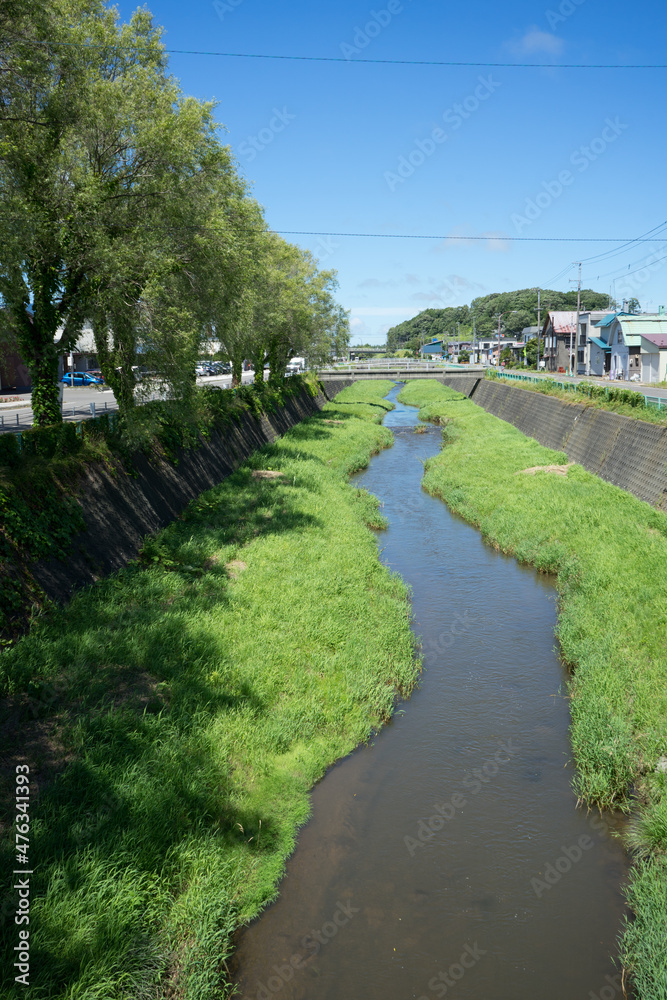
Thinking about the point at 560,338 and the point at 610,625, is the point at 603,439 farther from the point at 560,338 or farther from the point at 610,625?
the point at 560,338

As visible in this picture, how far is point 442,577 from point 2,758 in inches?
545

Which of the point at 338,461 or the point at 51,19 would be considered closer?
the point at 51,19

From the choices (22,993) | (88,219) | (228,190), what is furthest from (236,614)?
(228,190)

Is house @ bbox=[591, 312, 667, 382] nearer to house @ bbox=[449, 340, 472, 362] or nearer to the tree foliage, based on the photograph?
the tree foliage

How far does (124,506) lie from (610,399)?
25021 mm

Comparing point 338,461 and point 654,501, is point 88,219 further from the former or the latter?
point 338,461

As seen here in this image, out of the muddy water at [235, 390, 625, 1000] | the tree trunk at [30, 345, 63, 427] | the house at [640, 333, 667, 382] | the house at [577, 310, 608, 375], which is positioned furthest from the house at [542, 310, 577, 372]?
the muddy water at [235, 390, 625, 1000]

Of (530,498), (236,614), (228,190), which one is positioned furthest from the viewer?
(530,498)

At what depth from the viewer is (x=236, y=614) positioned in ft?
50.5

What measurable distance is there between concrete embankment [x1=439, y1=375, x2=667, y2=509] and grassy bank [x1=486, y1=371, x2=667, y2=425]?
0.33 metres

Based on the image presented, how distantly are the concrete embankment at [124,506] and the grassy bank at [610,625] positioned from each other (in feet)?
34.5

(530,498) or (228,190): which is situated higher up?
(228,190)

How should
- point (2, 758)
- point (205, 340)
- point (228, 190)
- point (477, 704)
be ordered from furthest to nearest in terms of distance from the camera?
point (205, 340) < point (228, 190) < point (477, 704) < point (2, 758)

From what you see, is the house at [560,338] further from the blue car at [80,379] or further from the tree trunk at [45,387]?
the tree trunk at [45,387]
